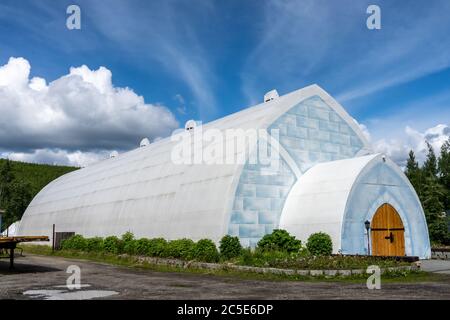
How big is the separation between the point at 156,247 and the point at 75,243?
44.1ft

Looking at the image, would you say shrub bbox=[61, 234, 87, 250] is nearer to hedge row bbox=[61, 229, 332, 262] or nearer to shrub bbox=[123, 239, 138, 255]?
shrub bbox=[123, 239, 138, 255]

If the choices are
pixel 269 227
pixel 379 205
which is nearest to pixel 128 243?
pixel 269 227

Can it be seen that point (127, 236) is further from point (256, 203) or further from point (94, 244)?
point (256, 203)

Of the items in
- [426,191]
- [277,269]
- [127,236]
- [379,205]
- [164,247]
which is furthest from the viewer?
[426,191]

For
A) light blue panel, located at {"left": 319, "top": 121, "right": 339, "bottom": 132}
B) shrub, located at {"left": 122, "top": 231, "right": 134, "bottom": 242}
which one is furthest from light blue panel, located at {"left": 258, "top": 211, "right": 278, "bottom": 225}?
shrub, located at {"left": 122, "top": 231, "right": 134, "bottom": 242}

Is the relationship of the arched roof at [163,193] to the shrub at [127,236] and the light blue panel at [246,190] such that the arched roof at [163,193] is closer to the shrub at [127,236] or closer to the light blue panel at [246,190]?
the light blue panel at [246,190]

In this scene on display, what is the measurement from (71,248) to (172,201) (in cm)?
1346

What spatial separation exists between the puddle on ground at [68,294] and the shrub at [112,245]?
17.1 metres

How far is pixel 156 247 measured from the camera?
27.0 meters

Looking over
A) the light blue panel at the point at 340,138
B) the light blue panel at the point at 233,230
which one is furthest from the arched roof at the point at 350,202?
the light blue panel at the point at 340,138

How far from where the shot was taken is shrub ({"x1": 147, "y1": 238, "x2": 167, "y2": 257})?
87.4 feet

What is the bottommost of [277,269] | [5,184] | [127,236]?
[277,269]
